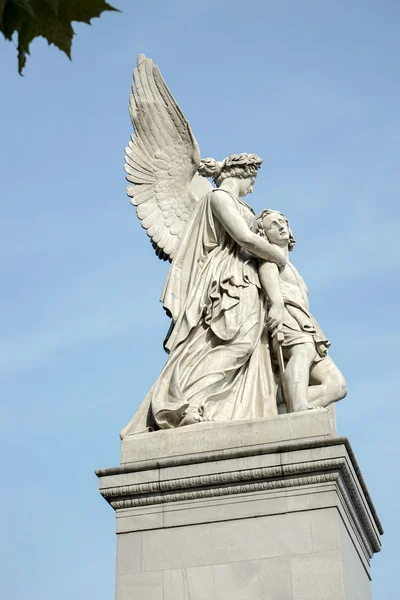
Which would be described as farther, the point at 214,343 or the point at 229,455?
the point at 214,343

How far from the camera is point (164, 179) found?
12.8m

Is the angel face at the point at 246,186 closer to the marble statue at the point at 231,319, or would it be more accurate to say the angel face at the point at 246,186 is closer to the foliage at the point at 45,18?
the marble statue at the point at 231,319

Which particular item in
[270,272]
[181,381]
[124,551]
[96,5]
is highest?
[270,272]

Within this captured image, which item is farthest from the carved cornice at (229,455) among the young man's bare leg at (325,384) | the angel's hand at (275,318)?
the angel's hand at (275,318)

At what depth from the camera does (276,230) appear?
11.4 metres

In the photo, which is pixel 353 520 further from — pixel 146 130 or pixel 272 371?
pixel 146 130

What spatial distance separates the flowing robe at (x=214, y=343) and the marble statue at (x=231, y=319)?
1 centimetres

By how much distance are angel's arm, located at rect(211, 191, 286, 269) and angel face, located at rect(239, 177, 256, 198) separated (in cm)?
60

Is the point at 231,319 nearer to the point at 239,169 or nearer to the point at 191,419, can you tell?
the point at 191,419

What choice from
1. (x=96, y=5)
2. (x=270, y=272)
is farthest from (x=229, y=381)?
(x=96, y=5)

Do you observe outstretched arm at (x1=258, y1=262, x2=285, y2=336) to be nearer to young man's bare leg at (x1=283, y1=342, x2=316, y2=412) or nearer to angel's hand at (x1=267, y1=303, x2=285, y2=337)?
angel's hand at (x1=267, y1=303, x2=285, y2=337)

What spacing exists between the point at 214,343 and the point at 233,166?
2.33 meters

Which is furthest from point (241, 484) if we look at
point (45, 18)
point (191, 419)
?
point (45, 18)

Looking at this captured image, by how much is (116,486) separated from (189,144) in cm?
465
